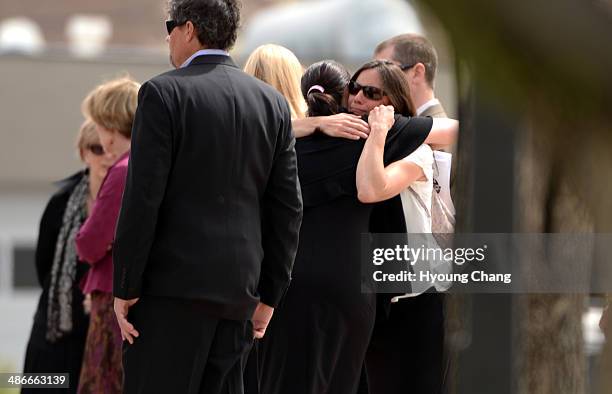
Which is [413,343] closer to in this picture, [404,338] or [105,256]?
[404,338]

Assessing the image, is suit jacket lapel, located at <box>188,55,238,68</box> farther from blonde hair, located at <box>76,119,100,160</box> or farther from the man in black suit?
blonde hair, located at <box>76,119,100,160</box>

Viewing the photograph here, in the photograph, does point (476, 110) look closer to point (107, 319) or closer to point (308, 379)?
point (308, 379)

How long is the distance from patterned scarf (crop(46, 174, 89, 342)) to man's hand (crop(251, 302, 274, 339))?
→ 79.8 inches

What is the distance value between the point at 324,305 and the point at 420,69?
126cm

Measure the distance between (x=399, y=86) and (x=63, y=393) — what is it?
2.27m

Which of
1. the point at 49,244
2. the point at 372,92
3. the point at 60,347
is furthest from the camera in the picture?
the point at 49,244

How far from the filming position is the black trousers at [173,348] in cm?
390

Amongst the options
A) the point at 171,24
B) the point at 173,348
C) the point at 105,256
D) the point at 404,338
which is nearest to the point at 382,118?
the point at 404,338

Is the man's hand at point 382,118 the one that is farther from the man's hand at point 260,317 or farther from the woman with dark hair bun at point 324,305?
the man's hand at point 260,317

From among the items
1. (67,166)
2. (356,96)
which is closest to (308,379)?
(356,96)

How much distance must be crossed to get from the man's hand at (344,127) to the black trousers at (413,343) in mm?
612

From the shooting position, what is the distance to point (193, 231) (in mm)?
3893

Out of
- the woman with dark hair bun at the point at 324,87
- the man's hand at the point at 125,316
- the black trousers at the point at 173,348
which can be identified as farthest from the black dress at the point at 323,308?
the man's hand at the point at 125,316

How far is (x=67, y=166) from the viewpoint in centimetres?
2366
